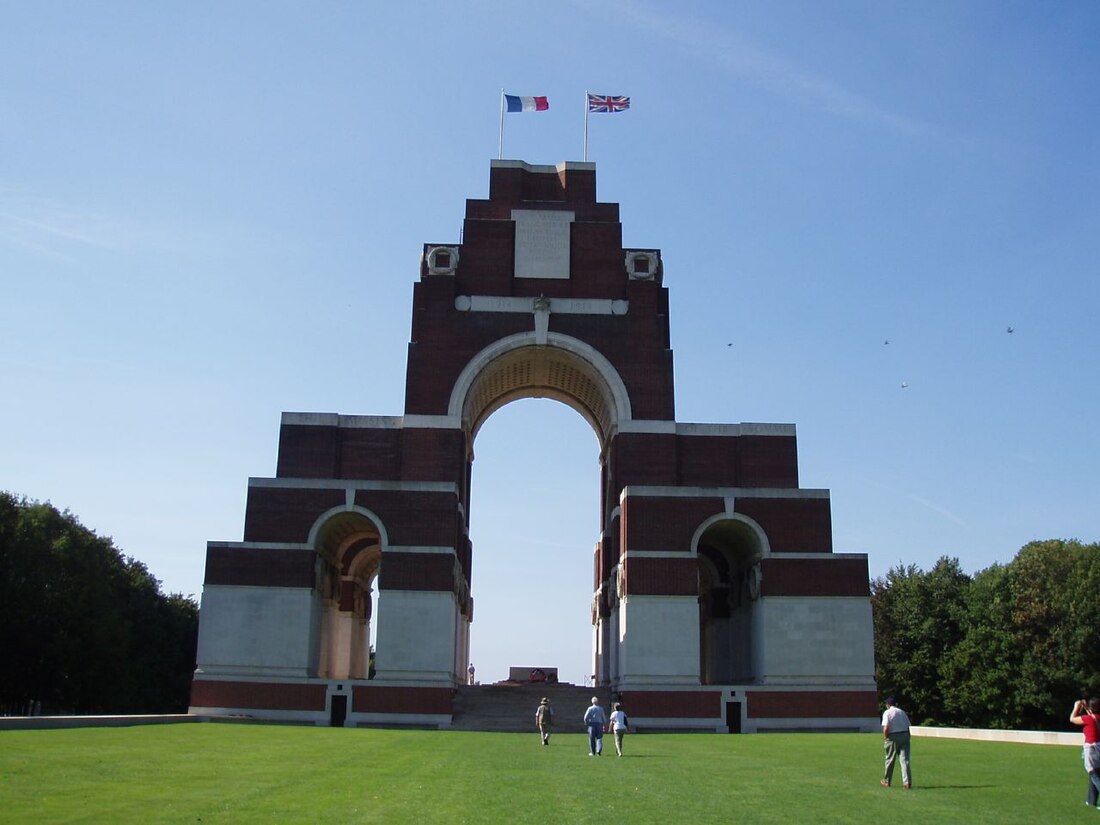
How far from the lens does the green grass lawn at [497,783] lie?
43.8 feet

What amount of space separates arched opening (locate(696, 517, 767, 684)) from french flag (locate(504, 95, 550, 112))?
67.6 feet

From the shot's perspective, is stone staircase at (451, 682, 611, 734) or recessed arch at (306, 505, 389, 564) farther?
recessed arch at (306, 505, 389, 564)

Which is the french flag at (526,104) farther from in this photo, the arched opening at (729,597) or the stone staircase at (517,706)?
the stone staircase at (517,706)

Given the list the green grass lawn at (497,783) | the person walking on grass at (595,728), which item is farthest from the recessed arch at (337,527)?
the person walking on grass at (595,728)

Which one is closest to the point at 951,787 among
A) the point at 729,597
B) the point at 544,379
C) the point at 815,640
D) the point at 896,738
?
the point at 896,738

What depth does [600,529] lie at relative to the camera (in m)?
53.0

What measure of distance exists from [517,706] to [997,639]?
27.2m

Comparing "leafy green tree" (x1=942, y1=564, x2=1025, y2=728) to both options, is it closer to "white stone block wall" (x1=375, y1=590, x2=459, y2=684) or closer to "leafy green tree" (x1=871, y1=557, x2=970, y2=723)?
"leafy green tree" (x1=871, y1=557, x2=970, y2=723)

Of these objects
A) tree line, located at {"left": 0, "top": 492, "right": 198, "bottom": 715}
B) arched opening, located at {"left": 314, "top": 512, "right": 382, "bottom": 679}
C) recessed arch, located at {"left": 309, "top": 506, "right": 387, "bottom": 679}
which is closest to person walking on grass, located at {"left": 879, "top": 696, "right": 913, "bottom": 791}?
recessed arch, located at {"left": 309, "top": 506, "right": 387, "bottom": 679}

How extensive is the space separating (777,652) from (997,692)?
20.0 metres

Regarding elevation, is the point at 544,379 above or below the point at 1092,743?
above

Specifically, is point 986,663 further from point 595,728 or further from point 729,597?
point 595,728

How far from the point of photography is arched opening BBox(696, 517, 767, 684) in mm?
43844

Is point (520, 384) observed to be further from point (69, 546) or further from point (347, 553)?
point (69, 546)
